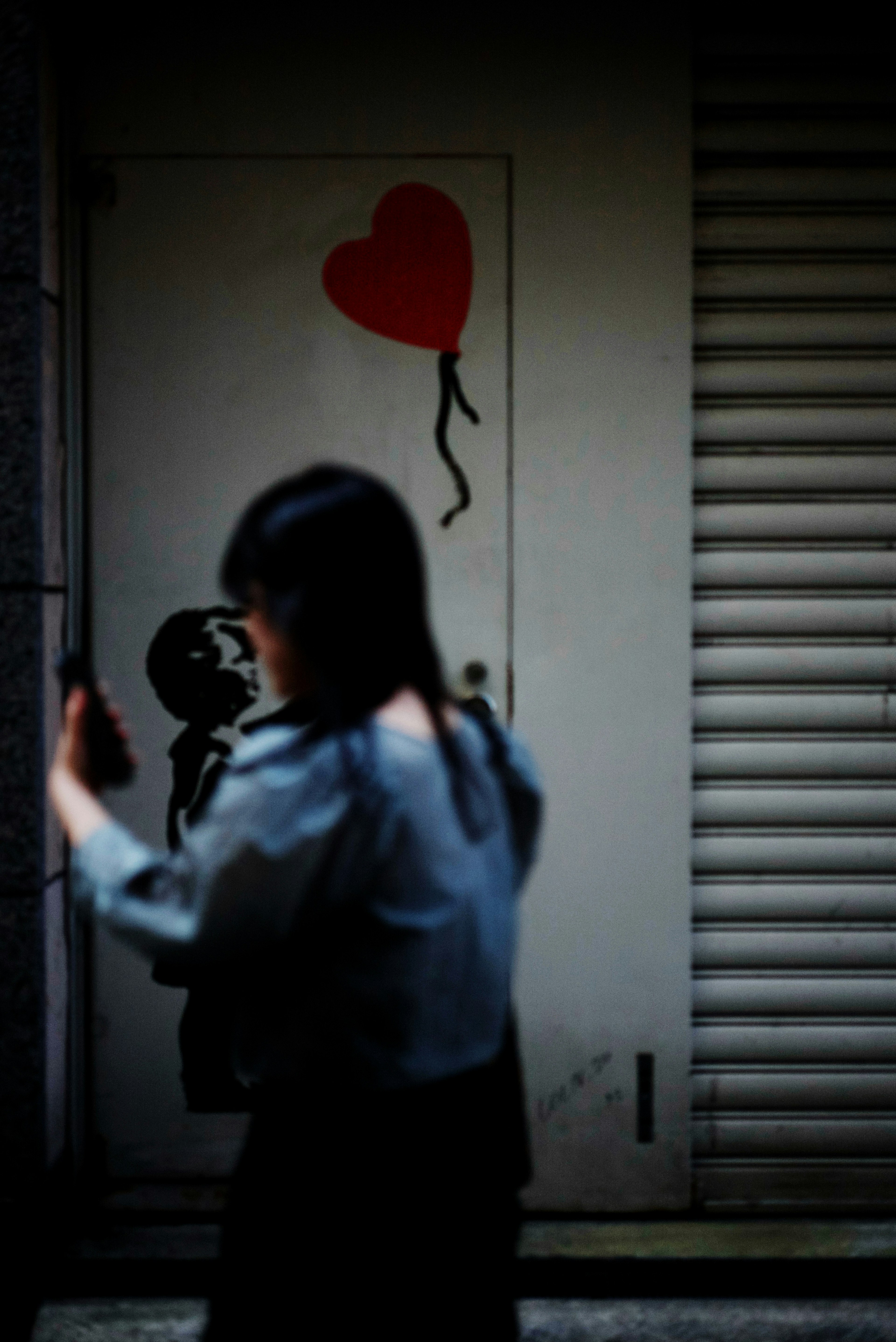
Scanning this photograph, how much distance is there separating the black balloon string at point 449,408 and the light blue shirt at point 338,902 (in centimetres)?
203

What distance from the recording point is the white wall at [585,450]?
12.0 feet

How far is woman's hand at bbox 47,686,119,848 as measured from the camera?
1.79 meters

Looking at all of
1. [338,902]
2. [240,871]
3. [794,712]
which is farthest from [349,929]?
[794,712]

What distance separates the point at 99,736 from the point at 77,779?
0.08 meters

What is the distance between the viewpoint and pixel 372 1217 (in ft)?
5.68

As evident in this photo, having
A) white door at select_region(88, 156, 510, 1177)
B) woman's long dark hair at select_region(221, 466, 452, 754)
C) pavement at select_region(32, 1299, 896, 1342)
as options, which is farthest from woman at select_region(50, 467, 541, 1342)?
white door at select_region(88, 156, 510, 1177)

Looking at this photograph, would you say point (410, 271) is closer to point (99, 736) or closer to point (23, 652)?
point (23, 652)

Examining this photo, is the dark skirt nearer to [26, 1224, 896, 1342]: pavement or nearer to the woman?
the woman

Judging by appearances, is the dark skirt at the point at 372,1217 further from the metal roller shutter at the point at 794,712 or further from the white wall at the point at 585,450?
the metal roller shutter at the point at 794,712

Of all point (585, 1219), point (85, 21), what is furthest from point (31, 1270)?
point (85, 21)

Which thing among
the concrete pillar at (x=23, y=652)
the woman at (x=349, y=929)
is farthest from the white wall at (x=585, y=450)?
the woman at (x=349, y=929)

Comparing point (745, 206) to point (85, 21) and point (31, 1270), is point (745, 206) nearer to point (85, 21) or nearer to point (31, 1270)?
point (85, 21)

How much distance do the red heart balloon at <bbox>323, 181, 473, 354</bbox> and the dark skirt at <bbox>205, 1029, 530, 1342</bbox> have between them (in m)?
2.42

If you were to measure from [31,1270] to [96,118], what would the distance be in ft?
10.2
